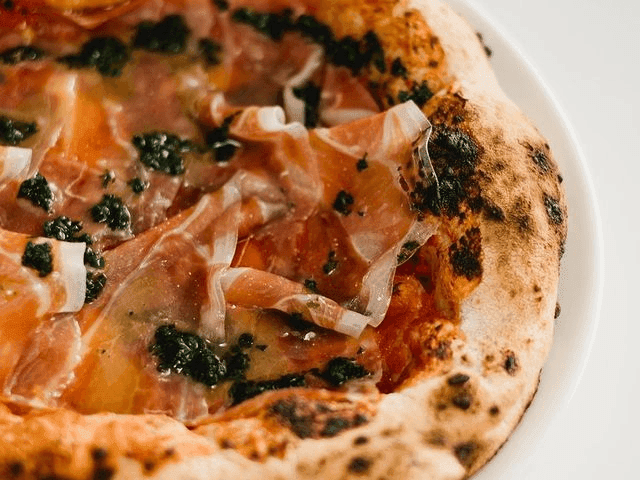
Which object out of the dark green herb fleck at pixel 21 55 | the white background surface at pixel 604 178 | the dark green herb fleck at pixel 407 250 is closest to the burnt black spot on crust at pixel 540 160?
the dark green herb fleck at pixel 407 250

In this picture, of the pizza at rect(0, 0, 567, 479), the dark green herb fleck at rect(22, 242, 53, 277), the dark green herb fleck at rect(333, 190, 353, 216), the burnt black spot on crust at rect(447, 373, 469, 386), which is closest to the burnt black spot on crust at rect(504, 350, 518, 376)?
the pizza at rect(0, 0, 567, 479)

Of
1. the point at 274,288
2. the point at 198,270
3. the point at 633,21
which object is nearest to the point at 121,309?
the point at 198,270

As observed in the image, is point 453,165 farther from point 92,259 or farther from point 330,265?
point 92,259

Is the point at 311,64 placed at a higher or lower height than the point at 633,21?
lower

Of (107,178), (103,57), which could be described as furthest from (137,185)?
(103,57)

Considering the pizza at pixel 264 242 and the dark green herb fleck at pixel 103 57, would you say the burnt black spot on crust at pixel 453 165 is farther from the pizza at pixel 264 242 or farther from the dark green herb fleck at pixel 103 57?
the dark green herb fleck at pixel 103 57

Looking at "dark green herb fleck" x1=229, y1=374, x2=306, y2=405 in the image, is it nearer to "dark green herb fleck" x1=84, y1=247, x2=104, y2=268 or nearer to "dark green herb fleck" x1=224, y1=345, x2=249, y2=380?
"dark green herb fleck" x1=224, y1=345, x2=249, y2=380

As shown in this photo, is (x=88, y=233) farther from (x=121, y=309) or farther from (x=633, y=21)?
(x=633, y=21)
